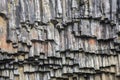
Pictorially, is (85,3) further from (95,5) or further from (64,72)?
(64,72)

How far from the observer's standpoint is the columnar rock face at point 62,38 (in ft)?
34.6

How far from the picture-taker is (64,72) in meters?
10.8

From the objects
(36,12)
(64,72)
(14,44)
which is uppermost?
(36,12)

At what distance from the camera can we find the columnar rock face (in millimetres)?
10531

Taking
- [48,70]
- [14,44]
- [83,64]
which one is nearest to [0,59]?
[14,44]

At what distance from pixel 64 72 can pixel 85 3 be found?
1713 millimetres

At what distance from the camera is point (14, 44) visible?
10.4 m

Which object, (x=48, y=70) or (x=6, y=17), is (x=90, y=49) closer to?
(x=48, y=70)

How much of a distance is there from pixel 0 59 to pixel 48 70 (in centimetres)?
118

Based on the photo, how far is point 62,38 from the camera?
10.8m

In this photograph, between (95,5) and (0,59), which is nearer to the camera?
(0,59)

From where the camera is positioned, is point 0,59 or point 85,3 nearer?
point 0,59

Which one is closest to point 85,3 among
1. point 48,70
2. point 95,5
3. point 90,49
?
point 95,5

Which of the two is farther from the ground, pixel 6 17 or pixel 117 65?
pixel 6 17
